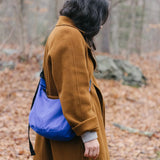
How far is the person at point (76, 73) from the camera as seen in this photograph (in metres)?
Result: 1.54

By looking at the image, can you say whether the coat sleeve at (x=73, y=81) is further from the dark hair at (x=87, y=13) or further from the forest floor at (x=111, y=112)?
the forest floor at (x=111, y=112)

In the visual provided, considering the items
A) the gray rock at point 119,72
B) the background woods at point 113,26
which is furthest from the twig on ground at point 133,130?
the background woods at point 113,26

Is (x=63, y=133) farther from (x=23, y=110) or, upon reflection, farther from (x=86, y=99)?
(x=23, y=110)

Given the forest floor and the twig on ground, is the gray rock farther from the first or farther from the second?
the twig on ground

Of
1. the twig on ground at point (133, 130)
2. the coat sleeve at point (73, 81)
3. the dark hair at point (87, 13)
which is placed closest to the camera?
the coat sleeve at point (73, 81)

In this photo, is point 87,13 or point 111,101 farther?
point 111,101

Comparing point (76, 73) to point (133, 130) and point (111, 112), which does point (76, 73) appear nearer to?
point (133, 130)

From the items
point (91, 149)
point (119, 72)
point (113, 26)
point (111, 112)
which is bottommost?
point (111, 112)

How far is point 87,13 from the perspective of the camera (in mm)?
1635

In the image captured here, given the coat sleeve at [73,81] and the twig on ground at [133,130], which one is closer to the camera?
the coat sleeve at [73,81]

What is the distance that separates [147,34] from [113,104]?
1699cm

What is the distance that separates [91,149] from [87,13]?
3.23 feet

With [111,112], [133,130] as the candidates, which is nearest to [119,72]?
[111,112]

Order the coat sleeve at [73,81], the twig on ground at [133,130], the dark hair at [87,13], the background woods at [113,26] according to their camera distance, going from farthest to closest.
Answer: the background woods at [113,26] < the twig on ground at [133,130] < the dark hair at [87,13] < the coat sleeve at [73,81]
